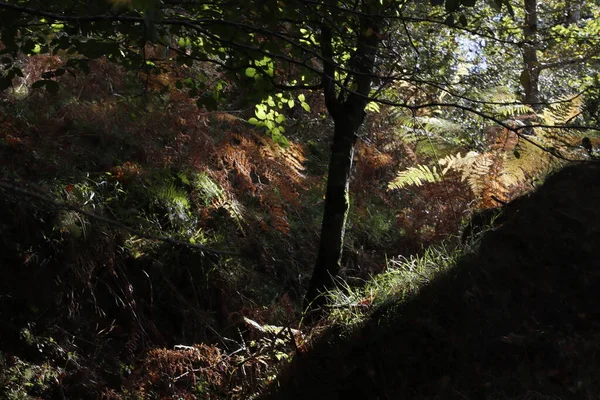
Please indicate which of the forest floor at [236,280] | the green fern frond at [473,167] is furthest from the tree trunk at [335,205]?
the green fern frond at [473,167]

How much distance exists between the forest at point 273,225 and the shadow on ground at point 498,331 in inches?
0.5

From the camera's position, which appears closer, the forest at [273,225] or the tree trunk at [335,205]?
the forest at [273,225]

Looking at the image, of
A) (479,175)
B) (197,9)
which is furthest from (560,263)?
(197,9)

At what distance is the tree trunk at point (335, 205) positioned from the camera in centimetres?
519

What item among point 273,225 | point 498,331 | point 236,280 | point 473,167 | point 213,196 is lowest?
point 236,280

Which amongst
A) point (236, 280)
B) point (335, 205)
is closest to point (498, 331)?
point (335, 205)

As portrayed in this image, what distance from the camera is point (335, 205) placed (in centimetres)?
524

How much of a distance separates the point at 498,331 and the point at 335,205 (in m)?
1.91

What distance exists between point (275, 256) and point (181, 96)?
1878 mm

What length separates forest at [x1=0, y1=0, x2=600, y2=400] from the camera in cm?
354

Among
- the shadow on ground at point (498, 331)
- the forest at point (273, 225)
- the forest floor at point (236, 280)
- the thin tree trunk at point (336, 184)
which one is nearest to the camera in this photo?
the shadow on ground at point (498, 331)

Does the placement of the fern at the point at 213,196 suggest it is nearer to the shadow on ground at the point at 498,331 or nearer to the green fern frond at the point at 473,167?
the green fern frond at the point at 473,167

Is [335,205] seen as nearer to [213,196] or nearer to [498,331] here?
[213,196]

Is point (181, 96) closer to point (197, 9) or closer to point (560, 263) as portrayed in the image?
point (197, 9)
